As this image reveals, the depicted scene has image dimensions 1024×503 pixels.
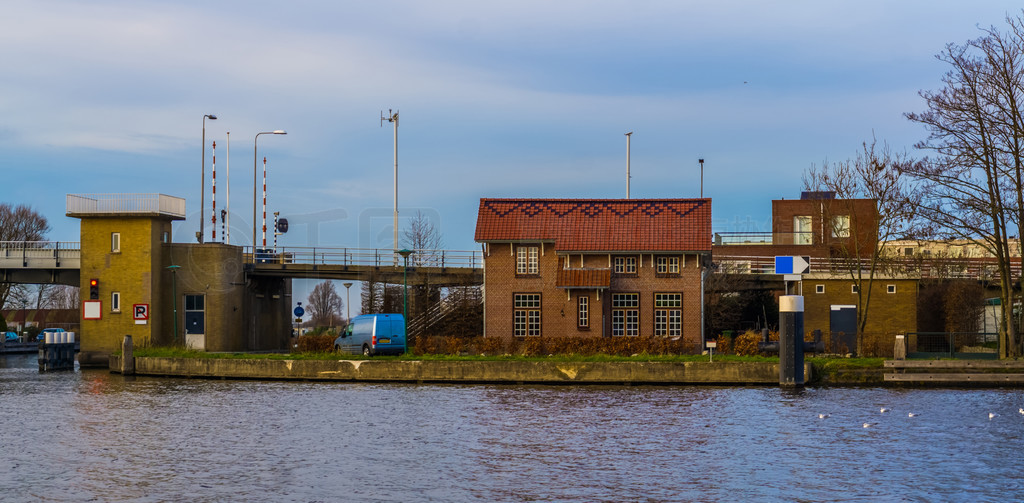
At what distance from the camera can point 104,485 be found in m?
19.8

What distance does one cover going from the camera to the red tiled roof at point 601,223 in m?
49.8

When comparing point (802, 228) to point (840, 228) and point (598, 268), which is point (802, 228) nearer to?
point (840, 228)

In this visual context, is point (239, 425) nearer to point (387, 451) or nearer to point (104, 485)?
point (387, 451)

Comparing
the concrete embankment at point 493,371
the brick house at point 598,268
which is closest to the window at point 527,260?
the brick house at point 598,268

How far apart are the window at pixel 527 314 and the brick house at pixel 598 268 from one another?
0.05 metres

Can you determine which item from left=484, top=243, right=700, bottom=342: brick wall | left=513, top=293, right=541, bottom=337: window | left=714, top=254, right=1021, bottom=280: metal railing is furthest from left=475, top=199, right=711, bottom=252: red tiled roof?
left=714, top=254, right=1021, bottom=280: metal railing

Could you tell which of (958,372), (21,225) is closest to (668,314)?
(958,372)

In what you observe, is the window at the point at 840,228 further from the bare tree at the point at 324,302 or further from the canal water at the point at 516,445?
the bare tree at the point at 324,302

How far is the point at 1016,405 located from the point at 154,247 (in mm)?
39039

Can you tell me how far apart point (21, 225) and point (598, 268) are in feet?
192

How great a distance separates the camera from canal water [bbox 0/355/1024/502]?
19.3m

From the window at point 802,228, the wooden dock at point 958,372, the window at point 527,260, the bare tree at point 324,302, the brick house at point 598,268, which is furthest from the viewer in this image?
the bare tree at point 324,302

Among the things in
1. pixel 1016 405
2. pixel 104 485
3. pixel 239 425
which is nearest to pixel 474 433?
pixel 239 425

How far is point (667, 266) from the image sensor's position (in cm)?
4994
